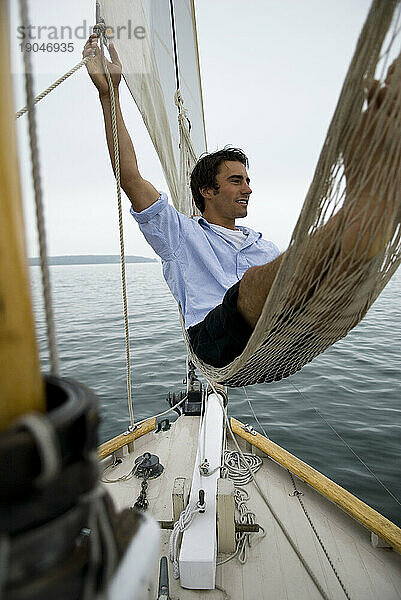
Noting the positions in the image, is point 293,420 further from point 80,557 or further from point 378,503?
point 80,557

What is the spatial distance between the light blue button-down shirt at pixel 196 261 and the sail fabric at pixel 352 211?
39cm

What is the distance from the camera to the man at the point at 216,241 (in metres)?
0.64

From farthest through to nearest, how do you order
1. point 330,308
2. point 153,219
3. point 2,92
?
point 153,219
point 330,308
point 2,92

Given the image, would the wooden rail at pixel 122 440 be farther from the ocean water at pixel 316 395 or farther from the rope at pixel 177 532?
the rope at pixel 177 532

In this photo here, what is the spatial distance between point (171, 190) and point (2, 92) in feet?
4.68

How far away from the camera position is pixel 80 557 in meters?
0.24

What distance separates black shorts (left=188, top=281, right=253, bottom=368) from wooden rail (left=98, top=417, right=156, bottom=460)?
1.26 m

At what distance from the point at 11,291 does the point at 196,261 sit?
1056 mm

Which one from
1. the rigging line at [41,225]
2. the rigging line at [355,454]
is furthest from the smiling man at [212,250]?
the rigging line at [355,454]

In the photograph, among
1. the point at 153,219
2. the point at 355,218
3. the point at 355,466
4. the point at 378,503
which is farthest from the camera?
the point at 355,466

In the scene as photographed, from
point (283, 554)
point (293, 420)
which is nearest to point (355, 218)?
point (283, 554)

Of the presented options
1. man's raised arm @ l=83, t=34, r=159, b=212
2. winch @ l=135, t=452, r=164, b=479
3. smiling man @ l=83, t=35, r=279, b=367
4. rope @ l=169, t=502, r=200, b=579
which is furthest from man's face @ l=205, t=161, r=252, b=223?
winch @ l=135, t=452, r=164, b=479

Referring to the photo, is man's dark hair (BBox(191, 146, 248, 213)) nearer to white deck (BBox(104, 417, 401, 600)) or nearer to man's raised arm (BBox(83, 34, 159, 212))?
man's raised arm (BBox(83, 34, 159, 212))

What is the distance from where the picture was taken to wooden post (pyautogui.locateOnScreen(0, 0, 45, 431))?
0.21 metres
